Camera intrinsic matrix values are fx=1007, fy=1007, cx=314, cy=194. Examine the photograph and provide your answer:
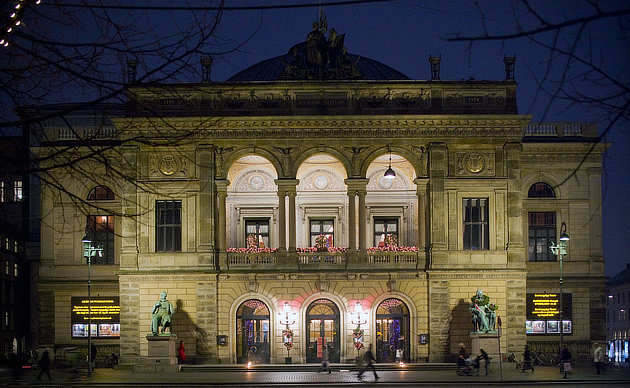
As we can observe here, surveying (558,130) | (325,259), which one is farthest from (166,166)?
(558,130)

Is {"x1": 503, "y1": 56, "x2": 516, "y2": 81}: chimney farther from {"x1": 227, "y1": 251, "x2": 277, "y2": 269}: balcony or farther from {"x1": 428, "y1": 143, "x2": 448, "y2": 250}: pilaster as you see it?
{"x1": 227, "y1": 251, "x2": 277, "y2": 269}: balcony

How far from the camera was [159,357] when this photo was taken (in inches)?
1953

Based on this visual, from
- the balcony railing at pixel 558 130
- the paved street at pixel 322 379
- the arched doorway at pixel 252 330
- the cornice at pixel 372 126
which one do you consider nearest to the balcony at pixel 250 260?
the arched doorway at pixel 252 330

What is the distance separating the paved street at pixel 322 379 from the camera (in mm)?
41031

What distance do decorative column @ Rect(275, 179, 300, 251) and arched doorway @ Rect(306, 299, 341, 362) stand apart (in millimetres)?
3434

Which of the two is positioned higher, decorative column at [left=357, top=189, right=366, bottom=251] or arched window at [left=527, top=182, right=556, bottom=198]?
arched window at [left=527, top=182, right=556, bottom=198]

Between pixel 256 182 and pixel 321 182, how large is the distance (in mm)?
3785

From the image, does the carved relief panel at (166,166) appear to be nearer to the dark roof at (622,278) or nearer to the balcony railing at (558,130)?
the balcony railing at (558,130)

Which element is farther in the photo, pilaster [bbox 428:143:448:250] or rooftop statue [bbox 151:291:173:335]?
pilaster [bbox 428:143:448:250]

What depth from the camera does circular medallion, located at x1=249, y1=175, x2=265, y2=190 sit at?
192ft

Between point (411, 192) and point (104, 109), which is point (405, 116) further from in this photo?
point (104, 109)

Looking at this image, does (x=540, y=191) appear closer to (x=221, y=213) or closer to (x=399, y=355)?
(x=399, y=355)

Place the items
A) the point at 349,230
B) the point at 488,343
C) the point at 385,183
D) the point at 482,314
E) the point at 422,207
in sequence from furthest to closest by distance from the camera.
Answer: the point at 385,183, the point at 349,230, the point at 422,207, the point at 482,314, the point at 488,343

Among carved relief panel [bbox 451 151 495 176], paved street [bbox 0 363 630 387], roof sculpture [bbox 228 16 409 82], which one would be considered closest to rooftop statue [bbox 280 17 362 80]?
roof sculpture [bbox 228 16 409 82]
